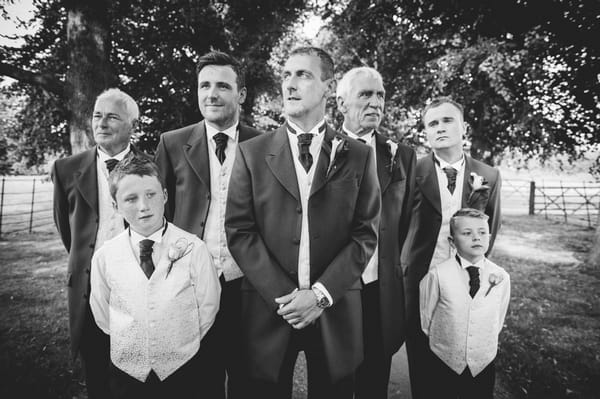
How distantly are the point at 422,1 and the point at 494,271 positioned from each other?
36.0 ft

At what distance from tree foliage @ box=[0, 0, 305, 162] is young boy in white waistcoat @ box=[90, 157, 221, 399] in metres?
8.20

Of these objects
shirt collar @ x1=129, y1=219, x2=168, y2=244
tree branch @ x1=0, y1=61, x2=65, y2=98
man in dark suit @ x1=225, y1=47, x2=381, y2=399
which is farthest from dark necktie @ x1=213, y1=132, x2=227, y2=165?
tree branch @ x1=0, y1=61, x2=65, y2=98

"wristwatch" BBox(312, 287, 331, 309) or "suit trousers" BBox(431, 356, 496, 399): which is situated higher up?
"wristwatch" BBox(312, 287, 331, 309)

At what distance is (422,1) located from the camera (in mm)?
10711

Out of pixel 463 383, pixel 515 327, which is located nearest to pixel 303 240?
pixel 463 383

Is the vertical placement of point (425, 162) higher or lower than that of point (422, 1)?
lower

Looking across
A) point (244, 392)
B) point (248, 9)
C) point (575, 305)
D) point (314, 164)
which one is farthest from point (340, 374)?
point (248, 9)

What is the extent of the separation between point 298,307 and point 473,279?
4.83 feet

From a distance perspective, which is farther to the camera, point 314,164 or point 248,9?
point 248,9

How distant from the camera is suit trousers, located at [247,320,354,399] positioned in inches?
86.0

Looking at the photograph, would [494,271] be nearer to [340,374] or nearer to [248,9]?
[340,374]

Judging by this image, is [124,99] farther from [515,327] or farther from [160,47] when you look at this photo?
[160,47]

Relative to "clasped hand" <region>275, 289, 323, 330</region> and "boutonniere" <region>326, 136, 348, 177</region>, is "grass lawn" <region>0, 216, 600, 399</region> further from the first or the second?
"boutonniere" <region>326, 136, 348, 177</region>

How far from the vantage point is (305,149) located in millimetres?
2219
